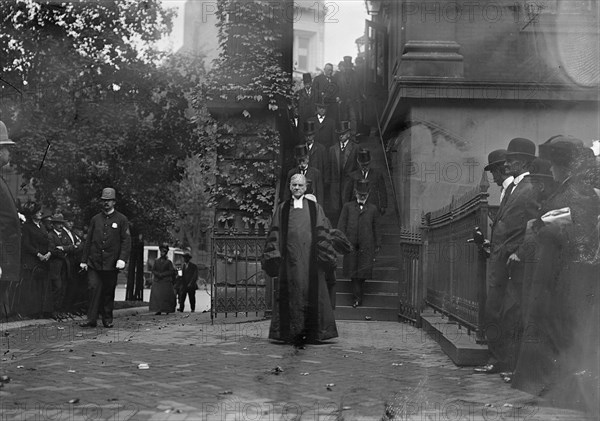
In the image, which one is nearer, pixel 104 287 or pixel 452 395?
pixel 452 395

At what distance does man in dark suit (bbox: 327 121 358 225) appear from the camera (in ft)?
60.3

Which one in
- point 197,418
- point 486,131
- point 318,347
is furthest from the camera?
point 486,131

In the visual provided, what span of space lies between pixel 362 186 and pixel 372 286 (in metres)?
1.85

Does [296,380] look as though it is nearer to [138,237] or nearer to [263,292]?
[263,292]

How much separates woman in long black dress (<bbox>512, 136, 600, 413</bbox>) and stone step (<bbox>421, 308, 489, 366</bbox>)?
1.54m

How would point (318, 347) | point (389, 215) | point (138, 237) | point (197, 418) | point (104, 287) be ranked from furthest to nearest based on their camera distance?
1. point (138, 237)
2. point (389, 215)
3. point (104, 287)
4. point (318, 347)
5. point (197, 418)

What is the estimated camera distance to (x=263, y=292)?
14484 mm

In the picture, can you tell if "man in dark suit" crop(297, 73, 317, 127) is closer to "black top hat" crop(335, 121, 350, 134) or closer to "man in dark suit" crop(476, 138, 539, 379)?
"black top hat" crop(335, 121, 350, 134)

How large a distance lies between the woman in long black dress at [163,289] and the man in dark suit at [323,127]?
4810 mm

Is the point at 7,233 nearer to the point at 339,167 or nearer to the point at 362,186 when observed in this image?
the point at 362,186

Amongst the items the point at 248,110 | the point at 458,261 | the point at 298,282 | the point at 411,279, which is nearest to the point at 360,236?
the point at 411,279

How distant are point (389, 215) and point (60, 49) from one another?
9.58 meters

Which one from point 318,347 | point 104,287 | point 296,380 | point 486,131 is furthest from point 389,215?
point 296,380

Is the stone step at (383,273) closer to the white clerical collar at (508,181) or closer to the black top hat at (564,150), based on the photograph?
the white clerical collar at (508,181)
